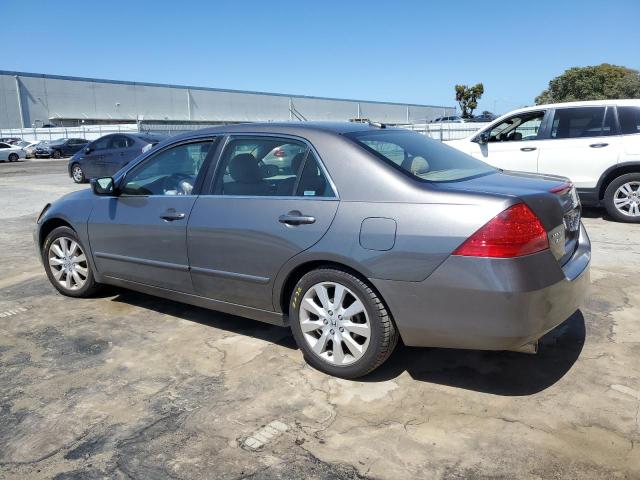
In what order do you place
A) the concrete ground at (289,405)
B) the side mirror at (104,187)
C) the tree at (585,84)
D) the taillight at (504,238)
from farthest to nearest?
the tree at (585,84) → the side mirror at (104,187) → the taillight at (504,238) → the concrete ground at (289,405)

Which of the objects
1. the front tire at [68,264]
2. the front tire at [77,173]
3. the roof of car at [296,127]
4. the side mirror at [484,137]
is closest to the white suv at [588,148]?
the side mirror at [484,137]

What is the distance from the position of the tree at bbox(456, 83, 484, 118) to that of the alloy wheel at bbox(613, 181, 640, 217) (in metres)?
65.7

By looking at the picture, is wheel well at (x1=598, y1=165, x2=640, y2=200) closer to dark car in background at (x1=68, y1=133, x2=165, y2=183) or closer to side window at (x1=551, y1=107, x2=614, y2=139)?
side window at (x1=551, y1=107, x2=614, y2=139)

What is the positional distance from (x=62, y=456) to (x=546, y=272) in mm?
2596

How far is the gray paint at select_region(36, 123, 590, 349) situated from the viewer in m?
2.81

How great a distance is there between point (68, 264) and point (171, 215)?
1614 mm

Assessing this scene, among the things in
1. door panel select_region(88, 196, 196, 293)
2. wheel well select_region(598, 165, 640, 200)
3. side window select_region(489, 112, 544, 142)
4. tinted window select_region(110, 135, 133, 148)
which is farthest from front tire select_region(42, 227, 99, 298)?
tinted window select_region(110, 135, 133, 148)

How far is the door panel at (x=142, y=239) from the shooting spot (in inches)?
158

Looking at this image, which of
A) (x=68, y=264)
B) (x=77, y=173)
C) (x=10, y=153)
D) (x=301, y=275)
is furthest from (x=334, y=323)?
(x=10, y=153)

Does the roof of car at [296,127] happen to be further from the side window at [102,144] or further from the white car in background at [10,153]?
the white car in background at [10,153]

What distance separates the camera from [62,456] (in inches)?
104

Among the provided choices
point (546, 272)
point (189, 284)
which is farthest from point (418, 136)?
point (189, 284)

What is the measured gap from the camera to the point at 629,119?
780cm

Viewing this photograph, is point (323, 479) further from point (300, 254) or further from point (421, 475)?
point (300, 254)
